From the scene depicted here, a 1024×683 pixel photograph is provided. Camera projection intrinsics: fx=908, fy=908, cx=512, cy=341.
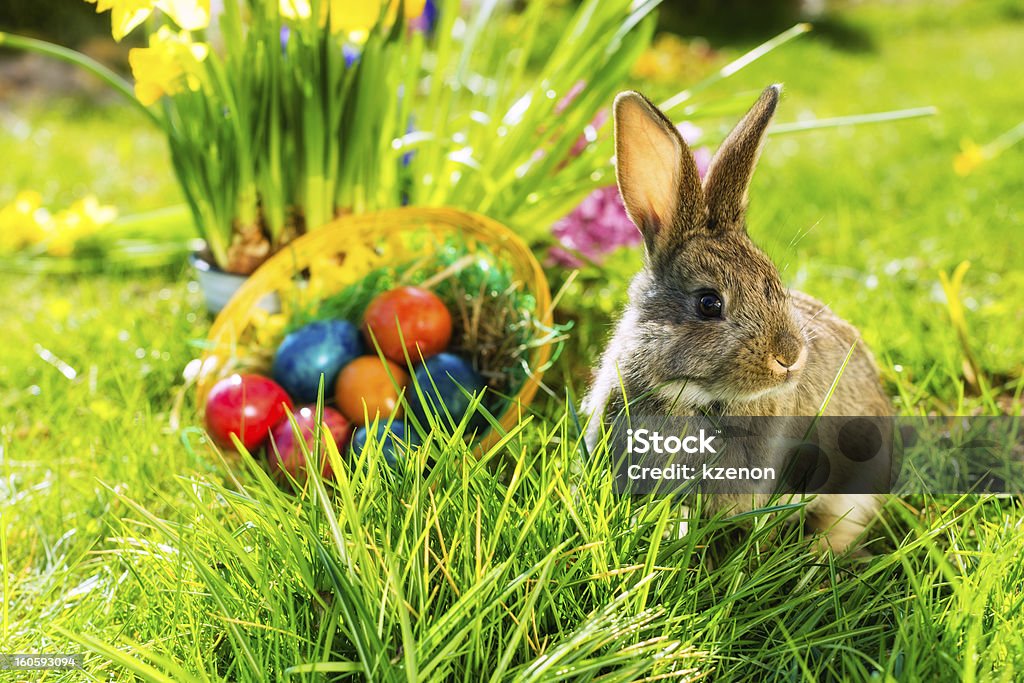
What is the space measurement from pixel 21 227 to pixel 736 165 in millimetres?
2736

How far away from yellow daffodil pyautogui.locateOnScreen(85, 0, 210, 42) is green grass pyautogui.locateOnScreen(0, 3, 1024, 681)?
0.86 m

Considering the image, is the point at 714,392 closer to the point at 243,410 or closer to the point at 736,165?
the point at 736,165

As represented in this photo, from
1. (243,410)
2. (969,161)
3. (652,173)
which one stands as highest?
(652,173)

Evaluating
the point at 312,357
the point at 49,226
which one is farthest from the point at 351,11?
the point at 49,226

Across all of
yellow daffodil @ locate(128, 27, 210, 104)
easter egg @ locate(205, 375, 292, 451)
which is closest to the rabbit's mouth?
easter egg @ locate(205, 375, 292, 451)

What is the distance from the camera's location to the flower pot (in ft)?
8.73

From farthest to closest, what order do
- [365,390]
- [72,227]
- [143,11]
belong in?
[72,227] → [365,390] → [143,11]

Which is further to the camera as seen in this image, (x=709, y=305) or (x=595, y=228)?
(x=595, y=228)

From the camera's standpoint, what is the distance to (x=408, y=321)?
220cm

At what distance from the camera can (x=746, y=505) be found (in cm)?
162

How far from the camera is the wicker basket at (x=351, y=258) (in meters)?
2.21

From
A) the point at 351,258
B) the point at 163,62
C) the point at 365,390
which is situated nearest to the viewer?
the point at 365,390

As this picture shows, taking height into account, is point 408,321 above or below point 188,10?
below

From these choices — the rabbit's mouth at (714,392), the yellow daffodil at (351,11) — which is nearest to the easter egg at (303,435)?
the rabbit's mouth at (714,392)
